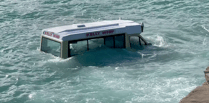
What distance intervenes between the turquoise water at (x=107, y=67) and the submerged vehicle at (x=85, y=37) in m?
0.41

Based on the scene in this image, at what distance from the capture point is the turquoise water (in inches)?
511

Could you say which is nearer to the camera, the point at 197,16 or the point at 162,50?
the point at 162,50

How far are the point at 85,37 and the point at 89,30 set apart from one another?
50cm

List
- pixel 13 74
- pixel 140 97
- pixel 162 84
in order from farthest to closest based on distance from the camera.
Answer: pixel 13 74 < pixel 162 84 < pixel 140 97

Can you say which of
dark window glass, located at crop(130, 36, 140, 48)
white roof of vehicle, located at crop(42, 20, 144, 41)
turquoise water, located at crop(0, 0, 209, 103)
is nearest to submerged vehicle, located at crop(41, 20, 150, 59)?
white roof of vehicle, located at crop(42, 20, 144, 41)

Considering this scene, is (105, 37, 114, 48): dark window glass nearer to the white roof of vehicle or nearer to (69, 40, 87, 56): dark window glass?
the white roof of vehicle

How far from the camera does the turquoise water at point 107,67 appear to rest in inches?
→ 511

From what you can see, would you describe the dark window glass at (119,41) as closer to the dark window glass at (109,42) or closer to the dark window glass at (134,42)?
the dark window glass at (109,42)

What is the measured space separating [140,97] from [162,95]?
3.05 feet

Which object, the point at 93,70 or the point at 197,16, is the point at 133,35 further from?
the point at 197,16

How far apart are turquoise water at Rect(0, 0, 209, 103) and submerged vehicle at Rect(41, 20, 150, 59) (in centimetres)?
41

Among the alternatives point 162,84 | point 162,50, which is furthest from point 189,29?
point 162,84

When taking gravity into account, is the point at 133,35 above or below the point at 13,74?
above

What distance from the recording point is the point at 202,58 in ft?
56.7
